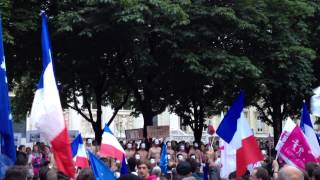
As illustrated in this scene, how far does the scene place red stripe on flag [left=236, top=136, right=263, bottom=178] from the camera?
1121 cm

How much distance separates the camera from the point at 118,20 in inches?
856

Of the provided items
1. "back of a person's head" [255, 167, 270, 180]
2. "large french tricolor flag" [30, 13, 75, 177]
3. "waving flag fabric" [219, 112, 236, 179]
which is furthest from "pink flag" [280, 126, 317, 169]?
"large french tricolor flag" [30, 13, 75, 177]

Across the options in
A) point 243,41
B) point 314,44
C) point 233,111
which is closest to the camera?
point 233,111

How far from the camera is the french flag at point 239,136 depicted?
11406 mm

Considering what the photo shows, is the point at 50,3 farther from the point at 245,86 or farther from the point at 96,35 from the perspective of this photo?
the point at 245,86

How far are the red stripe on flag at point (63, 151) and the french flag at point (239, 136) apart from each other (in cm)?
410

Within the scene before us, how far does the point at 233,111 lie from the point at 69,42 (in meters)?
13.9

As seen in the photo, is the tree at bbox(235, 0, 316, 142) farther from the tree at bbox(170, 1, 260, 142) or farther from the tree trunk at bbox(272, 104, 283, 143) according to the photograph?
the tree trunk at bbox(272, 104, 283, 143)

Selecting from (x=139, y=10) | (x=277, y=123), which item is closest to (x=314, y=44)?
(x=277, y=123)

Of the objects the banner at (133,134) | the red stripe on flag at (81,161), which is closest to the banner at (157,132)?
the banner at (133,134)

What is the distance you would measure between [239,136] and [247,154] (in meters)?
0.40

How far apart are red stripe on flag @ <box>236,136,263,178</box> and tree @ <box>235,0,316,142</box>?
43.2 feet

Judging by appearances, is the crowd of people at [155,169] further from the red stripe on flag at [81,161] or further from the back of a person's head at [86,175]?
the red stripe on flag at [81,161]

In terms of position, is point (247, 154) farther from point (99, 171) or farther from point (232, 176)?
point (99, 171)
